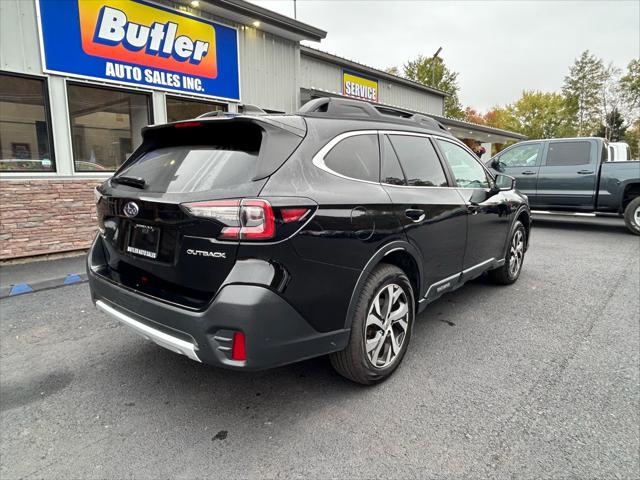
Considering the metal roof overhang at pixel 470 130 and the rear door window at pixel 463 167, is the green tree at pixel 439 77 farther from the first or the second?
the rear door window at pixel 463 167

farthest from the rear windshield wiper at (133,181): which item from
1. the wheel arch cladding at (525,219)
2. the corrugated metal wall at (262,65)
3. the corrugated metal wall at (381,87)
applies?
the corrugated metal wall at (381,87)

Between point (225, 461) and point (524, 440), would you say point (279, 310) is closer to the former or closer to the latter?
point (225, 461)

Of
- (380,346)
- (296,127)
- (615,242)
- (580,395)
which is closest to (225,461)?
(380,346)

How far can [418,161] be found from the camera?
3.28 m

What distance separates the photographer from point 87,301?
4.57 m

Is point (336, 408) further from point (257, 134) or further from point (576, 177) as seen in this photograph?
point (576, 177)

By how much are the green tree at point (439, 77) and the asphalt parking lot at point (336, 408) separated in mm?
37919

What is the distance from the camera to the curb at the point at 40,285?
16.0 ft

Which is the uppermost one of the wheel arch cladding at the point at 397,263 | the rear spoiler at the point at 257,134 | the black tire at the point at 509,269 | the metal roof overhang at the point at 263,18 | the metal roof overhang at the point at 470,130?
the metal roof overhang at the point at 263,18

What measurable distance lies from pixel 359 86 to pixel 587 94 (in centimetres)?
5046

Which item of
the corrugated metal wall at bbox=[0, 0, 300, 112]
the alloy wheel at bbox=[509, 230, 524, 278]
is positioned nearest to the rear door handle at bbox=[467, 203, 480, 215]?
the alloy wheel at bbox=[509, 230, 524, 278]

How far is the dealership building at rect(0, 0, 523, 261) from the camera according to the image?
6242mm

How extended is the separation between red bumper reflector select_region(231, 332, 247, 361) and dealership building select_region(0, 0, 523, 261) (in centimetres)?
600

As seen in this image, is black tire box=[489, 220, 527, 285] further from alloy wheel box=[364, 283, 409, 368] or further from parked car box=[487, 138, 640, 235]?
parked car box=[487, 138, 640, 235]
